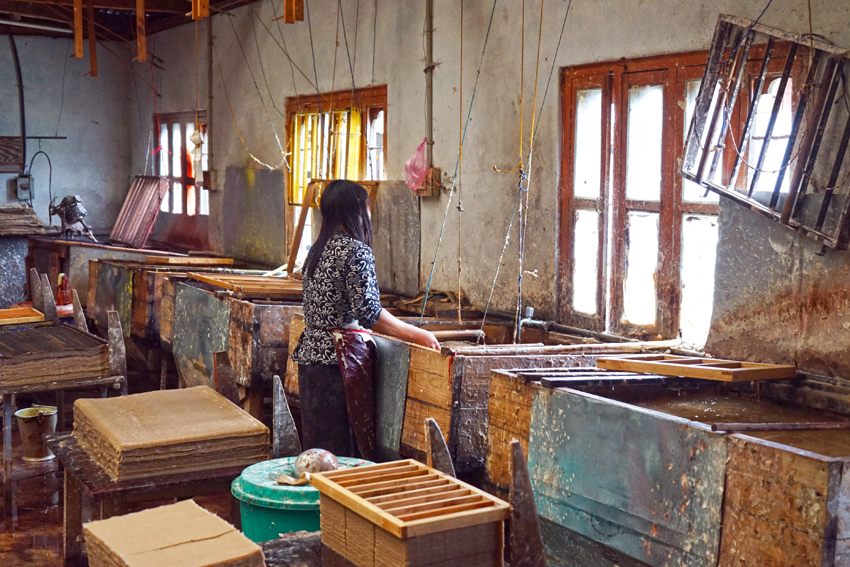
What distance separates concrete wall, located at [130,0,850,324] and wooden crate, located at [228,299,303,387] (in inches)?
55.7

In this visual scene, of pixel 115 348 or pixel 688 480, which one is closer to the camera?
pixel 688 480

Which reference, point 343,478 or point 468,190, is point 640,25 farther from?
point 343,478

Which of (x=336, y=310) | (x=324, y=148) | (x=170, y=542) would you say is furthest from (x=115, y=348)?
(x=170, y=542)

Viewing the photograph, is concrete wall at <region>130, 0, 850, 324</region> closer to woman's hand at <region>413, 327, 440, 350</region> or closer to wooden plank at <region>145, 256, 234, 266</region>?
woman's hand at <region>413, 327, 440, 350</region>

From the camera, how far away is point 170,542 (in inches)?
89.4

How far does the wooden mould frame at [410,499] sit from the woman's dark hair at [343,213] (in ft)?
6.57

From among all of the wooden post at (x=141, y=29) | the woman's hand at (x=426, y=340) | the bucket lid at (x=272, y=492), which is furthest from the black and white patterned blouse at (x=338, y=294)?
the wooden post at (x=141, y=29)

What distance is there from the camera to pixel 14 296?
30.5 feet

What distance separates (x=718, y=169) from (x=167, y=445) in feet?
9.53

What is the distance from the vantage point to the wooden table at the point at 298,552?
241 centimetres

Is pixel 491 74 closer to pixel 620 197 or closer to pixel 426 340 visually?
pixel 620 197

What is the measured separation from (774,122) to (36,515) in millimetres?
4657

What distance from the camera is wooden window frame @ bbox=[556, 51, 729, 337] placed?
15.9 feet

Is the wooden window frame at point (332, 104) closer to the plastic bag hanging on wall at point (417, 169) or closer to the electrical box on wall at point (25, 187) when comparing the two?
the plastic bag hanging on wall at point (417, 169)
